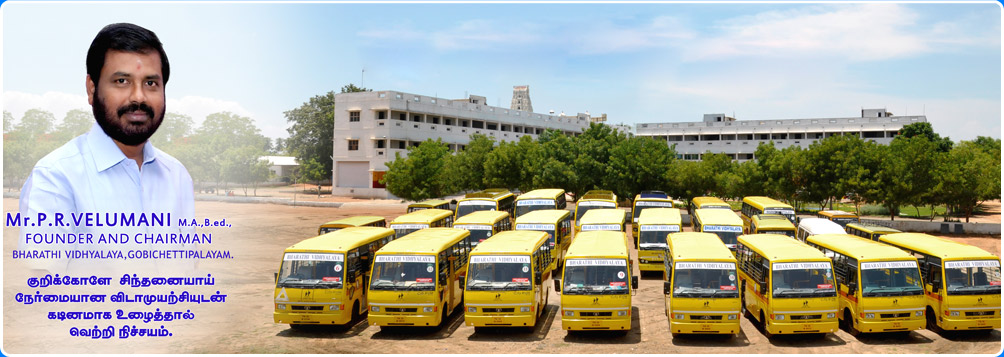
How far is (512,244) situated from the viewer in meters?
18.0

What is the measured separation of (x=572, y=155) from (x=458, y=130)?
28.5 meters

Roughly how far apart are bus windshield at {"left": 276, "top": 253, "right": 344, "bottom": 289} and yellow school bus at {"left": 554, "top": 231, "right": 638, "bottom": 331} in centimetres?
498

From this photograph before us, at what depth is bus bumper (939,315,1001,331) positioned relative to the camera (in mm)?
15531

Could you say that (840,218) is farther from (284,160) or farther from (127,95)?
(284,160)

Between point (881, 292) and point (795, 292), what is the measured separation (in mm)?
1902

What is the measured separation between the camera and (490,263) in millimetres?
16781

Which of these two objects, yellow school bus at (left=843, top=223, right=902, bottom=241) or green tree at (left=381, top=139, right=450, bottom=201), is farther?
green tree at (left=381, top=139, right=450, bottom=201)

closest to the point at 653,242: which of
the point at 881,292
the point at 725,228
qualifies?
the point at 725,228

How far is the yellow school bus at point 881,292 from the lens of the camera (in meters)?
15.3

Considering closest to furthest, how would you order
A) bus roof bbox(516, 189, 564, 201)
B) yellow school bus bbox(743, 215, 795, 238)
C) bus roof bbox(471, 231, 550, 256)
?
bus roof bbox(471, 231, 550, 256) < yellow school bus bbox(743, 215, 795, 238) < bus roof bbox(516, 189, 564, 201)

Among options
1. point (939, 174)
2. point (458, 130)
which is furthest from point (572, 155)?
point (458, 130)

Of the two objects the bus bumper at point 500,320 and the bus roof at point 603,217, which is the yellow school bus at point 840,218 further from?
the bus bumper at point 500,320

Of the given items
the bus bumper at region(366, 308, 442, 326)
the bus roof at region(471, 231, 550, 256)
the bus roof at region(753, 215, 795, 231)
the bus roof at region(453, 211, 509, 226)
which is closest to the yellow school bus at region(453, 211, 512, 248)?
the bus roof at region(453, 211, 509, 226)

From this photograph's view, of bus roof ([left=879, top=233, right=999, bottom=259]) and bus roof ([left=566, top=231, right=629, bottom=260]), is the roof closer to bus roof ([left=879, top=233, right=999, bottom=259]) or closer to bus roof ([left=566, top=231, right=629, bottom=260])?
bus roof ([left=566, top=231, right=629, bottom=260])
